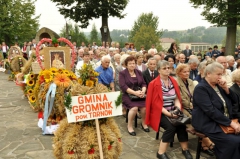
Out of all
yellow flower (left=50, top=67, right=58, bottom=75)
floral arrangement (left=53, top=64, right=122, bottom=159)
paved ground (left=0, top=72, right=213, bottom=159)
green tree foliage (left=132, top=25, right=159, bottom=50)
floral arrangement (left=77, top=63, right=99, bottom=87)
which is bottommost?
paved ground (left=0, top=72, right=213, bottom=159)

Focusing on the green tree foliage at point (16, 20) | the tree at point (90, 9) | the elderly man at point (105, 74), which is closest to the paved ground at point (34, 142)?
the elderly man at point (105, 74)

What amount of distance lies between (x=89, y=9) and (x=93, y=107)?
83.9ft

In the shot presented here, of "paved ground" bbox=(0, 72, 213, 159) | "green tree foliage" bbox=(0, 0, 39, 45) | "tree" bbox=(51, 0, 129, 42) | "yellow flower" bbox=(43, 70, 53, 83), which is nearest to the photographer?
"paved ground" bbox=(0, 72, 213, 159)

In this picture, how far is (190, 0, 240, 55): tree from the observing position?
1872cm

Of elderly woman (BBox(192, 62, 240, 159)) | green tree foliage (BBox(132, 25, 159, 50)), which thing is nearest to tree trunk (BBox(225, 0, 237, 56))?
elderly woman (BBox(192, 62, 240, 159))

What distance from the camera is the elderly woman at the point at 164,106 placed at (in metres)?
4.43

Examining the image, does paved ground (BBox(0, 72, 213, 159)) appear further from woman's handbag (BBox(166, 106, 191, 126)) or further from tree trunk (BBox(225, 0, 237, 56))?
tree trunk (BBox(225, 0, 237, 56))

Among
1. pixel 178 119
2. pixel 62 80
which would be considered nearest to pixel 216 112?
pixel 178 119

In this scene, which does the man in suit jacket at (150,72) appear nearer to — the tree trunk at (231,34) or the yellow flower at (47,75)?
the yellow flower at (47,75)

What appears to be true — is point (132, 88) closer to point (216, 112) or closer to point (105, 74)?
point (105, 74)

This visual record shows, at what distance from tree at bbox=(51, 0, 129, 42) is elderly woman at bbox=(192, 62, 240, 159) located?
2371 cm

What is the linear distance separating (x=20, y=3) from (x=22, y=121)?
29261mm

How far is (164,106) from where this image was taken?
4.74m

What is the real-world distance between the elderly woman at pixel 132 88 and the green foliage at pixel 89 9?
22.5 m
